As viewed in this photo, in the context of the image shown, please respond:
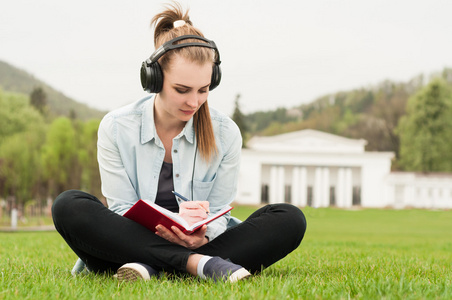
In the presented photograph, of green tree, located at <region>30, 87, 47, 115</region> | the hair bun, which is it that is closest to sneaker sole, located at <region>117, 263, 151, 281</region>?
the hair bun

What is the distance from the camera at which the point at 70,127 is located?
130 feet

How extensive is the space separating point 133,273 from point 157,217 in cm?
28

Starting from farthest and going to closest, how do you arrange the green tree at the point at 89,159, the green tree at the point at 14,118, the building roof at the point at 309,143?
the building roof at the point at 309,143 < the green tree at the point at 14,118 < the green tree at the point at 89,159

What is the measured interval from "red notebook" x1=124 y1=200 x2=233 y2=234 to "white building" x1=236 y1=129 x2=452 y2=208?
46.0 metres

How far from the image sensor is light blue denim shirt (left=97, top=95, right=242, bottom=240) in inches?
119

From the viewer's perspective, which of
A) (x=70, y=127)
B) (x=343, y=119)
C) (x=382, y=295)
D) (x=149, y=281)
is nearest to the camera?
(x=382, y=295)

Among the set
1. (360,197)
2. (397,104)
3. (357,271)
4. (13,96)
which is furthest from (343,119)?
(357,271)

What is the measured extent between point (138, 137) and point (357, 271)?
1.46 metres

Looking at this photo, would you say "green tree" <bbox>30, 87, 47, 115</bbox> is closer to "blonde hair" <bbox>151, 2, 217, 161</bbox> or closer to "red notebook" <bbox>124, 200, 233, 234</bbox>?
"blonde hair" <bbox>151, 2, 217, 161</bbox>

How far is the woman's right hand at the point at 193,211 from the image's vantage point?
107 inches

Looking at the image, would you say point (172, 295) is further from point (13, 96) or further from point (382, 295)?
point (13, 96)

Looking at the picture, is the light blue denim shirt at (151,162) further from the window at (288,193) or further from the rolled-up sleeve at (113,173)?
the window at (288,193)

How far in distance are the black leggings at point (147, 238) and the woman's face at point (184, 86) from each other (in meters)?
0.64

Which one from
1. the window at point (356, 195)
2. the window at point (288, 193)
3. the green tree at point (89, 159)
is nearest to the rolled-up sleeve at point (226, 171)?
the green tree at point (89, 159)
